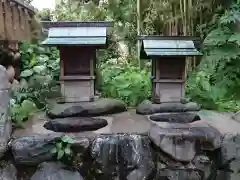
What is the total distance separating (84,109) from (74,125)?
0.29m

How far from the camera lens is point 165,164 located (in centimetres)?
257

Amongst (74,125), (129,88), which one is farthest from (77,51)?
(129,88)

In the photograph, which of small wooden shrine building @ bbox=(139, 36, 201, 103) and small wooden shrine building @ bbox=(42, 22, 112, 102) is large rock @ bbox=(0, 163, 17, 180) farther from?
small wooden shrine building @ bbox=(139, 36, 201, 103)

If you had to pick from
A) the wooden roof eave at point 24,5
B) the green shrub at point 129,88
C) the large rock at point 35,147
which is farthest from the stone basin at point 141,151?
the wooden roof eave at point 24,5

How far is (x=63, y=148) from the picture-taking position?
2.41 metres

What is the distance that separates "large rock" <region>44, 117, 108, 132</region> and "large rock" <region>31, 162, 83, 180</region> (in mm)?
310

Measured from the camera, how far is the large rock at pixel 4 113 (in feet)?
7.66

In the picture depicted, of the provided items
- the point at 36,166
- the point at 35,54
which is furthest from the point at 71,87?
the point at 35,54

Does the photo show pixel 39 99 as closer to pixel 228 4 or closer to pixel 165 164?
pixel 165 164

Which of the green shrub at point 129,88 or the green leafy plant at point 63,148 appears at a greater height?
the green shrub at point 129,88

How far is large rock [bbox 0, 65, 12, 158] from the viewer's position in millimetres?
2334

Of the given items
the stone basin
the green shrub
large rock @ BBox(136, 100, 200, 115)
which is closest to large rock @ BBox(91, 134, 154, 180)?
the stone basin

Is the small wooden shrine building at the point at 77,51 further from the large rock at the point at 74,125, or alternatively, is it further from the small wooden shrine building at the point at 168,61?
the small wooden shrine building at the point at 168,61

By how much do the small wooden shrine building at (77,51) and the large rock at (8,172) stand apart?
820 millimetres
